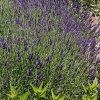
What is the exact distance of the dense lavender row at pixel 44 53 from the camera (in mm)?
2607

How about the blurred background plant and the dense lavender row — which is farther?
the blurred background plant

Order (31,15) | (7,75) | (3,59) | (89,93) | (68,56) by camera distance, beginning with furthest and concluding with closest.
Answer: (31,15), (68,56), (3,59), (7,75), (89,93)

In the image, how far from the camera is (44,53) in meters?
2.76

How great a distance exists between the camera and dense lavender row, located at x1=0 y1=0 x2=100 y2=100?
261cm

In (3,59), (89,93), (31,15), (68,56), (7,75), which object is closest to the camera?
(89,93)

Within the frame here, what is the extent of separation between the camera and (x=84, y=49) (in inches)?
115

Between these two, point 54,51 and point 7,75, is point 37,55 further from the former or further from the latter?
point 7,75

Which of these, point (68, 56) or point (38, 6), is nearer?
point (68, 56)

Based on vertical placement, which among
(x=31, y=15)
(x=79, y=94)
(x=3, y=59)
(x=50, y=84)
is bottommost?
(x=79, y=94)

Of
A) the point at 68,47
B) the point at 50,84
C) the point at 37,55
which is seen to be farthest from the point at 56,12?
the point at 50,84

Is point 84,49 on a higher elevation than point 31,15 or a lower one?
lower

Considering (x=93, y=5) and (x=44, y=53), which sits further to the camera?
(x=93, y=5)

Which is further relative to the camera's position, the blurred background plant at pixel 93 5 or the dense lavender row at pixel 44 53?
the blurred background plant at pixel 93 5

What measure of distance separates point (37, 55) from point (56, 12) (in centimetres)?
111
